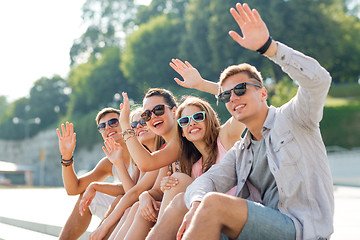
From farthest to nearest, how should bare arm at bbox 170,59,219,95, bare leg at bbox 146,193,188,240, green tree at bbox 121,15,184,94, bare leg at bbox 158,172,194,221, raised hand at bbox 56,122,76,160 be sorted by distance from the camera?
green tree at bbox 121,15,184,94
raised hand at bbox 56,122,76,160
bare arm at bbox 170,59,219,95
bare leg at bbox 158,172,194,221
bare leg at bbox 146,193,188,240

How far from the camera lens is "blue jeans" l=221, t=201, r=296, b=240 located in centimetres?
239

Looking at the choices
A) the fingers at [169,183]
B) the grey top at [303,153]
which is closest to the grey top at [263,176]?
the grey top at [303,153]

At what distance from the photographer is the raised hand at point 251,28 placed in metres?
2.48

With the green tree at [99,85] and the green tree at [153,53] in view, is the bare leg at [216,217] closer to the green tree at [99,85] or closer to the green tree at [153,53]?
the green tree at [153,53]

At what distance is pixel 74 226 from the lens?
14.8 feet

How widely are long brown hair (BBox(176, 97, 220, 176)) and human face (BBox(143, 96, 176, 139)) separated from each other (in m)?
Answer: 0.37

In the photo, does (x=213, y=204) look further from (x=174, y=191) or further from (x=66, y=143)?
(x=66, y=143)

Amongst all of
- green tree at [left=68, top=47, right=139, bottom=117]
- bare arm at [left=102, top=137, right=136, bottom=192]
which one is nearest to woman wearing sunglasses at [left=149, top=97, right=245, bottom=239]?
bare arm at [left=102, top=137, right=136, bottom=192]

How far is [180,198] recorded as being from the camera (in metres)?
2.94

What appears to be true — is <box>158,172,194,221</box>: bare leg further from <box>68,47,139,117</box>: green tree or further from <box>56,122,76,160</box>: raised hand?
<box>68,47,139,117</box>: green tree

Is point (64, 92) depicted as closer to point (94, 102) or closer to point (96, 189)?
point (94, 102)

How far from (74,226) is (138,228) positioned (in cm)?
142

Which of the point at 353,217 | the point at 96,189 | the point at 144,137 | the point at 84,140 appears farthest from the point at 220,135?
the point at 84,140

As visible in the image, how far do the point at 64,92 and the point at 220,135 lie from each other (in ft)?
177
